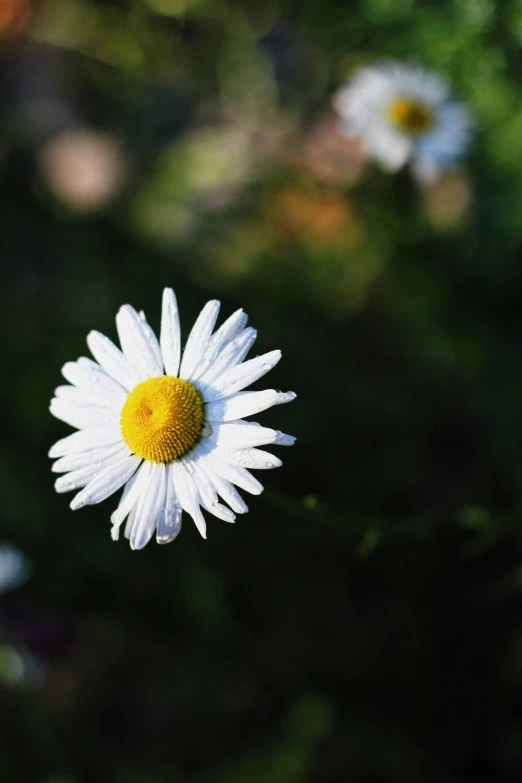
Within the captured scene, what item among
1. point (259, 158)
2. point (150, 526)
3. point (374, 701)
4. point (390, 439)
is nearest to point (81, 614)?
point (374, 701)

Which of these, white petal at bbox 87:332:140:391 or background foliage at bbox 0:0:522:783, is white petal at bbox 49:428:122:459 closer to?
white petal at bbox 87:332:140:391

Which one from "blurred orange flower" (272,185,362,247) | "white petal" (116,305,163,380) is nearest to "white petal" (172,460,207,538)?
"white petal" (116,305,163,380)

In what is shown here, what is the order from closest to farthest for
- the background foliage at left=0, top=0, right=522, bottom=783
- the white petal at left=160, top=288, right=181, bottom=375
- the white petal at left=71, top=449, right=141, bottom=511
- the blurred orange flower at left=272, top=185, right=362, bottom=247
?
the white petal at left=71, top=449, right=141, bottom=511 → the white petal at left=160, top=288, right=181, bottom=375 → the background foliage at left=0, top=0, right=522, bottom=783 → the blurred orange flower at left=272, top=185, right=362, bottom=247

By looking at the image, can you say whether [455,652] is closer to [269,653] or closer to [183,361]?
[269,653]

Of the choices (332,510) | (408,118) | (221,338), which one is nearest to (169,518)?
(221,338)

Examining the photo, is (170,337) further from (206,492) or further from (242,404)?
(206,492)

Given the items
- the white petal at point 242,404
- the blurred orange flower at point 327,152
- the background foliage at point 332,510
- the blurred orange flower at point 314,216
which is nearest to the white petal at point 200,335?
the white petal at point 242,404
